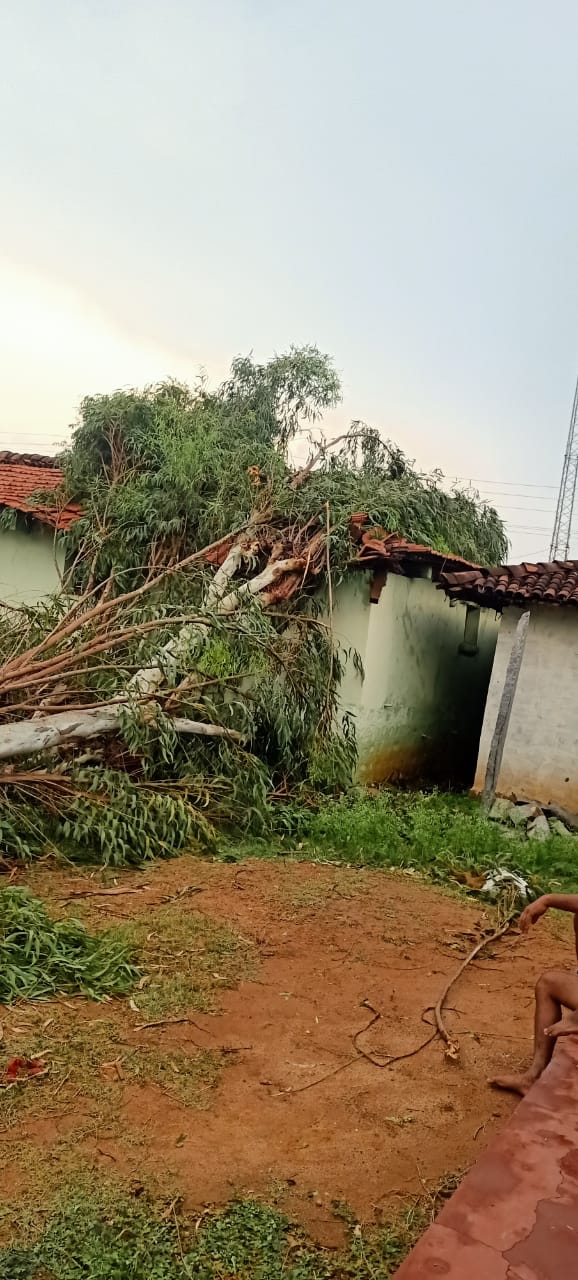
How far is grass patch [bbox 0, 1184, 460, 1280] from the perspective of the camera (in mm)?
2406

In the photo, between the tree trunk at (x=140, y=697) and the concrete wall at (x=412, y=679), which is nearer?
the tree trunk at (x=140, y=697)

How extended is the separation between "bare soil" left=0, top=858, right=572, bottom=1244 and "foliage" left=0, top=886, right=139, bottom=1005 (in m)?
0.15

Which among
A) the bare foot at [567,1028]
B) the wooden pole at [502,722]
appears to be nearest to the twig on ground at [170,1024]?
the bare foot at [567,1028]

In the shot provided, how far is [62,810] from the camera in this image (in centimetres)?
629

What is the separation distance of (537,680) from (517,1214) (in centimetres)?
774

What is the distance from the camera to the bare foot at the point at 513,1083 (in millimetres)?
3498

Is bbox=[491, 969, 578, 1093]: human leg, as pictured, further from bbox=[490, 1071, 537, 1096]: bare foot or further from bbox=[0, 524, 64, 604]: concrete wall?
bbox=[0, 524, 64, 604]: concrete wall

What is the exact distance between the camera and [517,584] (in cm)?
878

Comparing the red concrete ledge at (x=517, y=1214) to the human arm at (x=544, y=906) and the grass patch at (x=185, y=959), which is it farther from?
the grass patch at (x=185, y=959)

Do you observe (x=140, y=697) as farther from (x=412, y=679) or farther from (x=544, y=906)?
(x=412, y=679)

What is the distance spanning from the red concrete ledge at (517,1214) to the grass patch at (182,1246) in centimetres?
99

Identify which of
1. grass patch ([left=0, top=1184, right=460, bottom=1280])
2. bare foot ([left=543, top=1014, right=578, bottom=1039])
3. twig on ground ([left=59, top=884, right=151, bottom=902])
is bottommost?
twig on ground ([left=59, top=884, right=151, bottom=902])

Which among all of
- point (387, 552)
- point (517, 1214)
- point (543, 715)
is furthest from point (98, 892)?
point (543, 715)

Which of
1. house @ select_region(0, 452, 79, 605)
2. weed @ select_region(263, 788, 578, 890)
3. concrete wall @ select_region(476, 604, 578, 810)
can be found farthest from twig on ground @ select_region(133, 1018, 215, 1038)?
house @ select_region(0, 452, 79, 605)
